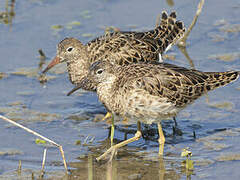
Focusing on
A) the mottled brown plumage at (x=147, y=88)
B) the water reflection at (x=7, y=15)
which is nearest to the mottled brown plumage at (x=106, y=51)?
the mottled brown plumage at (x=147, y=88)

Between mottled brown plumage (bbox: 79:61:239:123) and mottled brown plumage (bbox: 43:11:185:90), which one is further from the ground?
mottled brown plumage (bbox: 43:11:185:90)

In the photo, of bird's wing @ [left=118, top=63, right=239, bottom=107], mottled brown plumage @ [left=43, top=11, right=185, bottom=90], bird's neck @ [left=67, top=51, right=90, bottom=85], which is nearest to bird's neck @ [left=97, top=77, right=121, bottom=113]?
bird's wing @ [left=118, top=63, right=239, bottom=107]

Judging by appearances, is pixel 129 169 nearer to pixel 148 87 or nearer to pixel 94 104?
pixel 148 87

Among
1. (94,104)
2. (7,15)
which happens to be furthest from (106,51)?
(7,15)

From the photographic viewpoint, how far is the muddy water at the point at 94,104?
8070mm

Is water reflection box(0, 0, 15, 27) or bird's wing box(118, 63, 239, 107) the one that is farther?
water reflection box(0, 0, 15, 27)

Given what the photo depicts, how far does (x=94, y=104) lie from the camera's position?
10359 millimetres

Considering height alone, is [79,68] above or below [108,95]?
above

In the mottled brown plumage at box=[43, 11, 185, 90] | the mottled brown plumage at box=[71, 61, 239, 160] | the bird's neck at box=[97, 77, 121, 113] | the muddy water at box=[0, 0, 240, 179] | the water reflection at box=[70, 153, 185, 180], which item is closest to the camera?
the water reflection at box=[70, 153, 185, 180]

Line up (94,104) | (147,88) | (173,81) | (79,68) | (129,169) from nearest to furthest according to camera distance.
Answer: (129,169)
(147,88)
(173,81)
(79,68)
(94,104)

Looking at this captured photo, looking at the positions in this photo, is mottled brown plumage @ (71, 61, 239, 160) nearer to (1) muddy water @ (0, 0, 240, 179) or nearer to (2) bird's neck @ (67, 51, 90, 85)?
(1) muddy water @ (0, 0, 240, 179)

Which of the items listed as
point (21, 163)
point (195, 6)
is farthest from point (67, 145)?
point (195, 6)

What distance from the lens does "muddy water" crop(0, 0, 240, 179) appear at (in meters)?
8.07

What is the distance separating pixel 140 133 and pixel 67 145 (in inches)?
43.7
